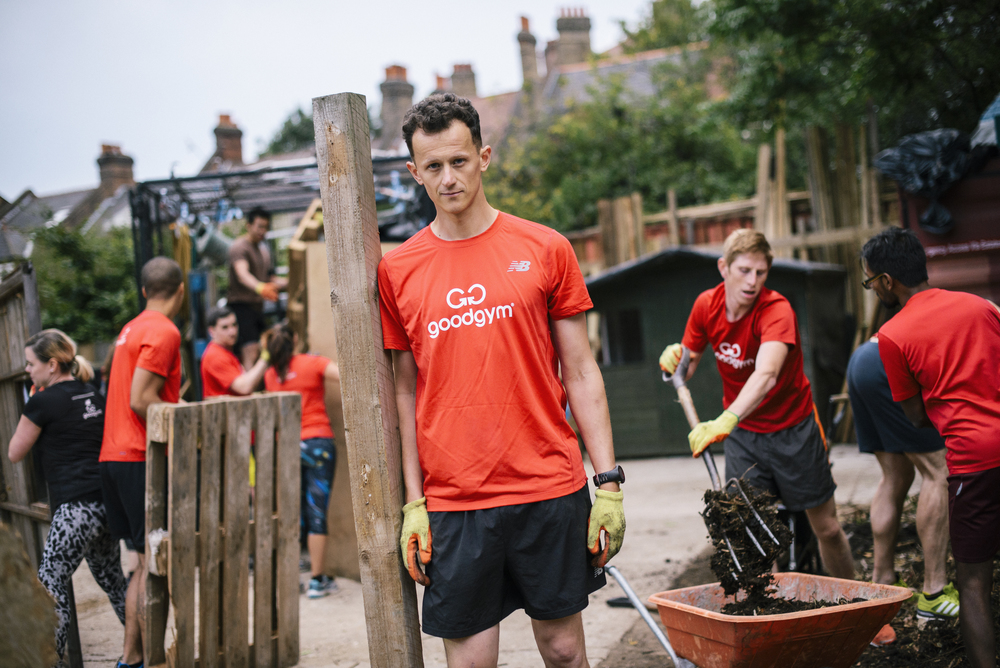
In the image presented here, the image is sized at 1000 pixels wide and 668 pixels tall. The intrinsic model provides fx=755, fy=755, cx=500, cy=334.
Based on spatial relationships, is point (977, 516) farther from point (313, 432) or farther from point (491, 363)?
point (313, 432)

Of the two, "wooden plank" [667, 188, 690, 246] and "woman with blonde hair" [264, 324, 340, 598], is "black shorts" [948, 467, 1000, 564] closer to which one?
"woman with blonde hair" [264, 324, 340, 598]

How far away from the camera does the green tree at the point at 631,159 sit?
55.3 ft

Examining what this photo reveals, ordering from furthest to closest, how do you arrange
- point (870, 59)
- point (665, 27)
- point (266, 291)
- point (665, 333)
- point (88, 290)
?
point (665, 27) < point (88, 290) < point (665, 333) < point (870, 59) < point (266, 291)

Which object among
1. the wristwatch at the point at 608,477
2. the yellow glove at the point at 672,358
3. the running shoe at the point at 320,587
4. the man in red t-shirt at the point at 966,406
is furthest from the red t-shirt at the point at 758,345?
the running shoe at the point at 320,587

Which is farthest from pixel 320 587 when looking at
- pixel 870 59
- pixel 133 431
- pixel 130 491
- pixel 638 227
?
pixel 638 227

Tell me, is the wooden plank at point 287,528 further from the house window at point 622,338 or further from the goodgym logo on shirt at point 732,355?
the house window at point 622,338

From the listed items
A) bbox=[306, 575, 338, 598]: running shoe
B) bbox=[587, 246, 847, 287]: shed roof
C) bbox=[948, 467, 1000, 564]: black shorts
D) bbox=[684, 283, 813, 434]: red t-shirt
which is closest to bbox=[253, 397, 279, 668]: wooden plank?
bbox=[306, 575, 338, 598]: running shoe

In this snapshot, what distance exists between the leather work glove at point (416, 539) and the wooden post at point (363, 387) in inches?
2.4

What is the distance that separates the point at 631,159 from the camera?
17.1 meters

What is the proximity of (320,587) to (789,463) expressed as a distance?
337 cm

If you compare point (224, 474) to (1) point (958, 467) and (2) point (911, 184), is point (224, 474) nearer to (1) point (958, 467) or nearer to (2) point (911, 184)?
(1) point (958, 467)

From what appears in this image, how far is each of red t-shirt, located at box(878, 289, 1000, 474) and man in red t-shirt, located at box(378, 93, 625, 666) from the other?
1.43m

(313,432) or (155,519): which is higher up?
(313,432)

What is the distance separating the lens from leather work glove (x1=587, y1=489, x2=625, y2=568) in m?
2.21
